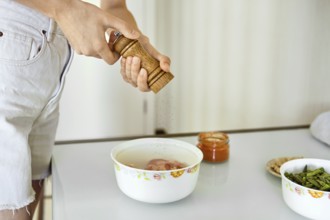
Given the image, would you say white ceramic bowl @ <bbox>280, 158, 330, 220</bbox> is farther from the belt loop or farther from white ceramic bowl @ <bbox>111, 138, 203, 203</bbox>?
the belt loop

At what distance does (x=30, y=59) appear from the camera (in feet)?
2.30

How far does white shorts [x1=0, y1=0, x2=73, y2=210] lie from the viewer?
0.68 meters

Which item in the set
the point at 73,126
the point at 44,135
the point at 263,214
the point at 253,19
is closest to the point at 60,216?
the point at 44,135

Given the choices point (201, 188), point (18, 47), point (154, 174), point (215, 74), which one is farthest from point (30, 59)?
point (215, 74)

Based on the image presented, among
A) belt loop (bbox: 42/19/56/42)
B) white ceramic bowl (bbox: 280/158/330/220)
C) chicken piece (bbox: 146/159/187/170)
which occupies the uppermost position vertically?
belt loop (bbox: 42/19/56/42)

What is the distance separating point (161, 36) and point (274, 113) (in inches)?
17.3

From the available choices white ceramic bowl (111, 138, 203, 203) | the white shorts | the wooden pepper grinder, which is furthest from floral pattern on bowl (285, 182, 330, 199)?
the white shorts

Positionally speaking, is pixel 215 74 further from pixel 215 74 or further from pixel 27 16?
pixel 27 16

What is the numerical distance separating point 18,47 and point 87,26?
0.11 m

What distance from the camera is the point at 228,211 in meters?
0.73

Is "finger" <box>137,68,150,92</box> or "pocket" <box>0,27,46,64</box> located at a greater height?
"pocket" <box>0,27,46,64</box>

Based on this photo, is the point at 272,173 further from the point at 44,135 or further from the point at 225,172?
the point at 44,135

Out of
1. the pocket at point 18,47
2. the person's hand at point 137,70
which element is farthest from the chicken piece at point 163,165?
the pocket at point 18,47

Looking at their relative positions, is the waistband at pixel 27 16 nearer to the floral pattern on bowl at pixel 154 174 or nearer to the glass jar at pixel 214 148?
the floral pattern on bowl at pixel 154 174
